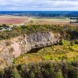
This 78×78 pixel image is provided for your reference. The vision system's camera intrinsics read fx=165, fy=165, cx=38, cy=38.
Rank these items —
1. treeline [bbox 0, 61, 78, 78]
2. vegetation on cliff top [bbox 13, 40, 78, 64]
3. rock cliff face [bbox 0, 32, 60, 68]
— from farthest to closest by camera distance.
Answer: rock cliff face [bbox 0, 32, 60, 68] < vegetation on cliff top [bbox 13, 40, 78, 64] < treeline [bbox 0, 61, 78, 78]

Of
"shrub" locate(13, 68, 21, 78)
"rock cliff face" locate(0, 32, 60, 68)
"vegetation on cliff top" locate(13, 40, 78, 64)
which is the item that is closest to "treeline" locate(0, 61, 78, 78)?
"shrub" locate(13, 68, 21, 78)

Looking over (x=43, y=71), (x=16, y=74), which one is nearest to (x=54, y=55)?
(x=43, y=71)

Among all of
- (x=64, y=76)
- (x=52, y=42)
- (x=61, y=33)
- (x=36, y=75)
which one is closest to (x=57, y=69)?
(x=64, y=76)

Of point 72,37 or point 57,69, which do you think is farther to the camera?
point 72,37

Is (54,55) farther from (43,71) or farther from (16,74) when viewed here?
(16,74)

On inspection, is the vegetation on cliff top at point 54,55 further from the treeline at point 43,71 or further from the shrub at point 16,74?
the shrub at point 16,74

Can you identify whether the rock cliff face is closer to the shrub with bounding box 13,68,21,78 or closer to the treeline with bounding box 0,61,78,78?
the treeline with bounding box 0,61,78,78

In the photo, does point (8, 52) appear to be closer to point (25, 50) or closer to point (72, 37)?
point (25, 50)
